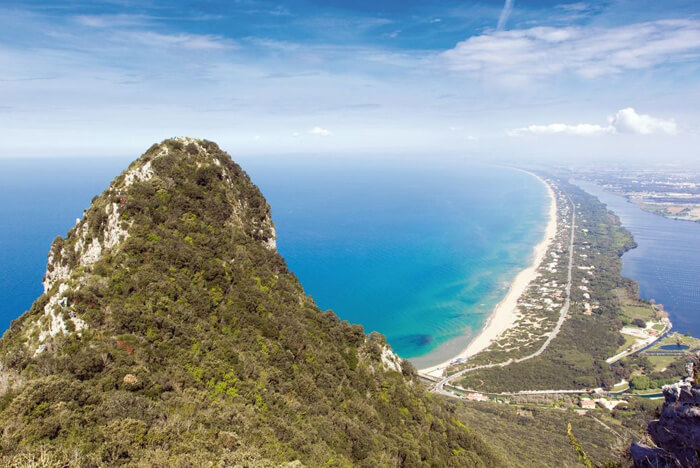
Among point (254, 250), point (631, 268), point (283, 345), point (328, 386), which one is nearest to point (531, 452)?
point (328, 386)

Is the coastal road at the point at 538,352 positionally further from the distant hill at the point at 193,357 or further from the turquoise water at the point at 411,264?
the distant hill at the point at 193,357

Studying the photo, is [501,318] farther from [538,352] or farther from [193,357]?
[193,357]

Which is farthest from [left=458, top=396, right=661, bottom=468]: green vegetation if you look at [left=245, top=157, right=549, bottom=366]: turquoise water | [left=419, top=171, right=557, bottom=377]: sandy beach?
[left=245, top=157, right=549, bottom=366]: turquoise water

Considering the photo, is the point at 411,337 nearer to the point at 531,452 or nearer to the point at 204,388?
the point at 531,452

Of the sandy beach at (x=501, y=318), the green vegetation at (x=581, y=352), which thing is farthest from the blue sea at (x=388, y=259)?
the green vegetation at (x=581, y=352)

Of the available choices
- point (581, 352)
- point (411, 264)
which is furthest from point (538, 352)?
point (411, 264)

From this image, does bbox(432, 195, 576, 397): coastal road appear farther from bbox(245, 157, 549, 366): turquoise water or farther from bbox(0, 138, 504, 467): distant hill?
bbox(0, 138, 504, 467): distant hill
